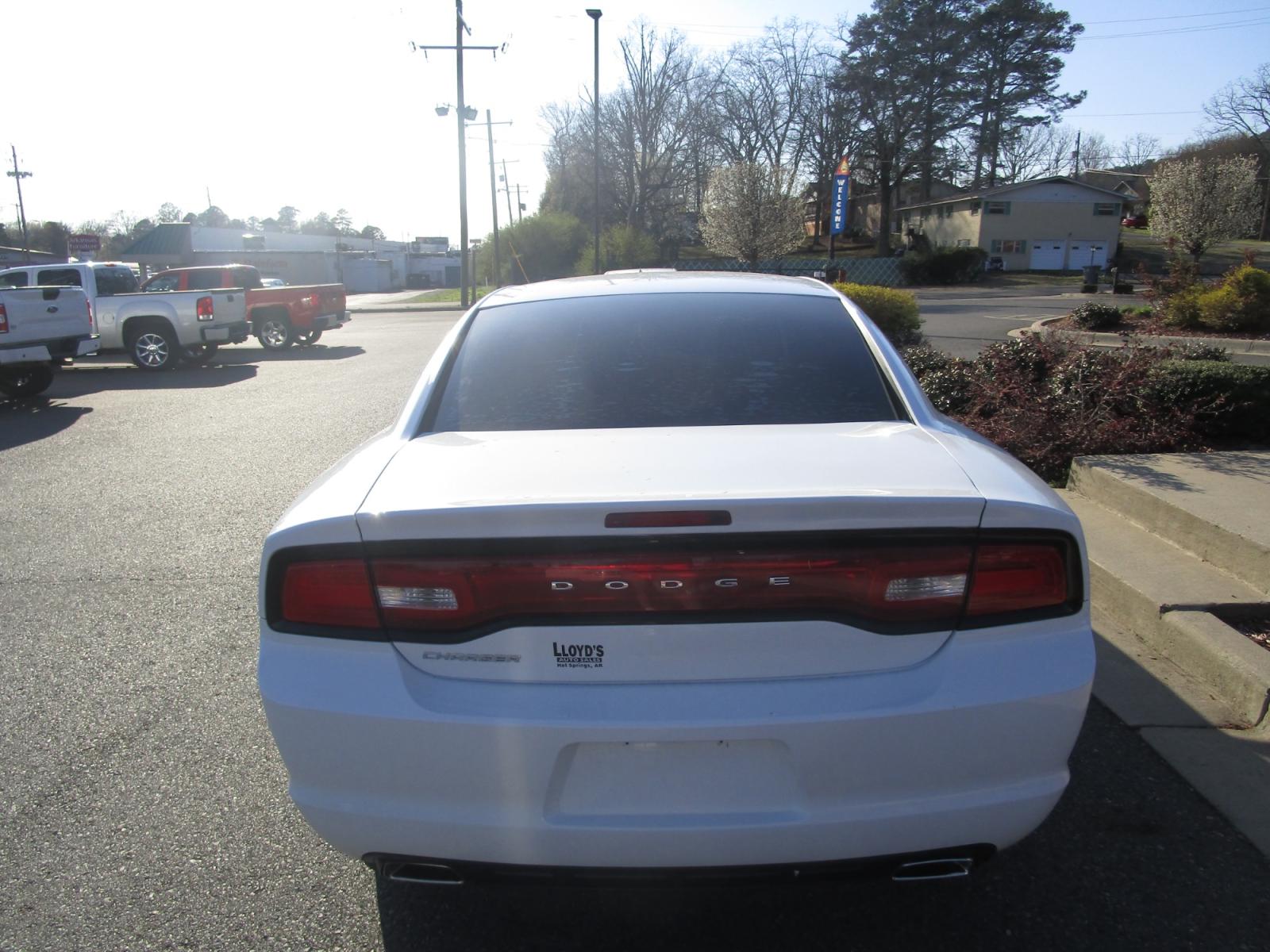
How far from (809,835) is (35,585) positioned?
16.5 feet

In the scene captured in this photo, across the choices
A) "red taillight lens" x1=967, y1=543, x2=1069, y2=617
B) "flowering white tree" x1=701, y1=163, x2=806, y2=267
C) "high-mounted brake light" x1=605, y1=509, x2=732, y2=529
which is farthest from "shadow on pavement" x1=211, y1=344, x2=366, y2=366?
"flowering white tree" x1=701, y1=163, x2=806, y2=267

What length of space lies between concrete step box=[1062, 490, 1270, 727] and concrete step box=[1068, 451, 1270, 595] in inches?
2.8

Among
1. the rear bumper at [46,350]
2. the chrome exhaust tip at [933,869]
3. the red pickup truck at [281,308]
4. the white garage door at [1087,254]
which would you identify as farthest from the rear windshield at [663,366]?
the white garage door at [1087,254]

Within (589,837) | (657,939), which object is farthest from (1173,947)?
(589,837)

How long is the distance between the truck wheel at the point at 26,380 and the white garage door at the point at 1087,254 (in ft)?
194

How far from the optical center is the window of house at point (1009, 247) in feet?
192

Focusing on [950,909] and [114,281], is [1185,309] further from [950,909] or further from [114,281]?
[114,281]

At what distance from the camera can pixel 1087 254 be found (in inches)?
2319

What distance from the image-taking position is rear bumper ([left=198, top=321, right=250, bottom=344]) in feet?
56.5

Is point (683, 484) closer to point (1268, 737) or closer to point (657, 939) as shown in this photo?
point (657, 939)

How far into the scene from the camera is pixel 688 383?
298 centimetres

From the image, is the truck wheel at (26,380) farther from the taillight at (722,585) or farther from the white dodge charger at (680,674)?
the taillight at (722,585)

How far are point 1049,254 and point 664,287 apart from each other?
62.7 m

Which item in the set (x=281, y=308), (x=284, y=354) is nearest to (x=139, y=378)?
(x=284, y=354)
